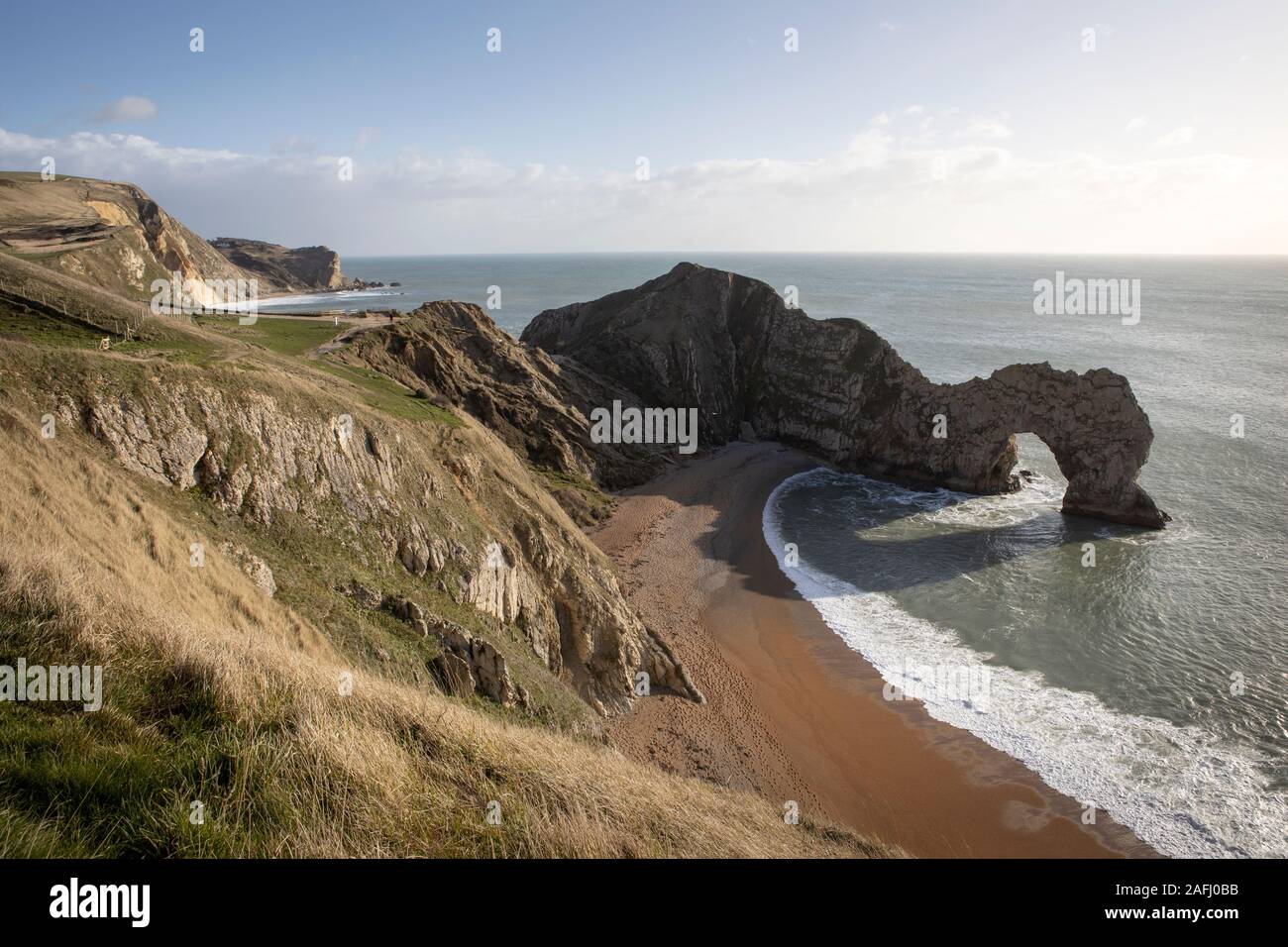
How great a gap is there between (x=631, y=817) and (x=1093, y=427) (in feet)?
159

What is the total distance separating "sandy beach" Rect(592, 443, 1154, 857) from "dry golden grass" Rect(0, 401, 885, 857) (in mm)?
11682

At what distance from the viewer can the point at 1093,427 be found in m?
43.6

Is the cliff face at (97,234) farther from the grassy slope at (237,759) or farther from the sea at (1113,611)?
the sea at (1113,611)

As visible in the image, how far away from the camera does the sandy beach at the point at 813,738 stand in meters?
18.8

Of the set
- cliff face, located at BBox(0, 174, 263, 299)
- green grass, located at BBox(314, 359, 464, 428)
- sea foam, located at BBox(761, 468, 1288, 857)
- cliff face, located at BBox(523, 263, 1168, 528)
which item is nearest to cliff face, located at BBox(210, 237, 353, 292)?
cliff face, located at BBox(0, 174, 263, 299)

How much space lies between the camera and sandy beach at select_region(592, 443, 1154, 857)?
18828 millimetres

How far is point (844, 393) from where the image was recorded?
56594 millimetres

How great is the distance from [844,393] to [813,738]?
3933 cm

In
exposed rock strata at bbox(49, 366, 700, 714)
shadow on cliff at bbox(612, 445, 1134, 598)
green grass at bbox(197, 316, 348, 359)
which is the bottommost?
shadow on cliff at bbox(612, 445, 1134, 598)

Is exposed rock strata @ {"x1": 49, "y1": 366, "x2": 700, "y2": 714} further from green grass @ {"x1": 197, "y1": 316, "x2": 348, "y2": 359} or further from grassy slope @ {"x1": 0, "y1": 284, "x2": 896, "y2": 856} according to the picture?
green grass @ {"x1": 197, "y1": 316, "x2": 348, "y2": 359}

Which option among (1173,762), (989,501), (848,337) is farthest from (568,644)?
(848,337)

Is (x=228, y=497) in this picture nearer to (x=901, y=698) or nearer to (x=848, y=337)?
(x=901, y=698)

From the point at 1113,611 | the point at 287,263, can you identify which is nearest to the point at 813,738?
the point at 1113,611

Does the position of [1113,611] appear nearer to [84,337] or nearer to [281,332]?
[84,337]
